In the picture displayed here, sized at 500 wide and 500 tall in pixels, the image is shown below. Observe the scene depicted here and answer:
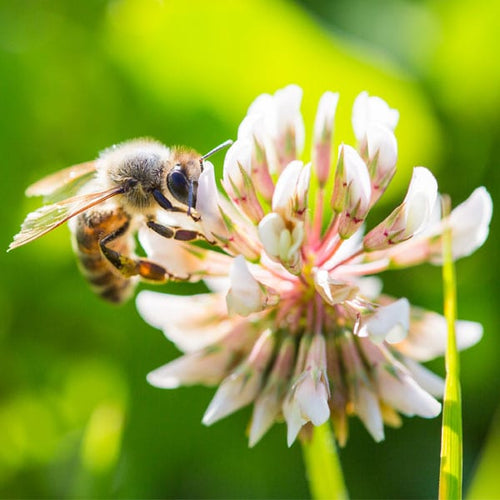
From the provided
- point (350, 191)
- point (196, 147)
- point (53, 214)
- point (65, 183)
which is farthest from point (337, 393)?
point (196, 147)

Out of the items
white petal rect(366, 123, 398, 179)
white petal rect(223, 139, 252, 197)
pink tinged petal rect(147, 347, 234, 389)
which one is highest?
white petal rect(366, 123, 398, 179)

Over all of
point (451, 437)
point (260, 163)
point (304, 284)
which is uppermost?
point (260, 163)

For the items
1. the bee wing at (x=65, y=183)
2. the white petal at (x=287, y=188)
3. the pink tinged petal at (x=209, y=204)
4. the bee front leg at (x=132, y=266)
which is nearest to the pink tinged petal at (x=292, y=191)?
the white petal at (x=287, y=188)

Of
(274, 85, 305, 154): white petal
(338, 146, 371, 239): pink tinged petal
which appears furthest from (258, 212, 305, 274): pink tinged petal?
(274, 85, 305, 154): white petal

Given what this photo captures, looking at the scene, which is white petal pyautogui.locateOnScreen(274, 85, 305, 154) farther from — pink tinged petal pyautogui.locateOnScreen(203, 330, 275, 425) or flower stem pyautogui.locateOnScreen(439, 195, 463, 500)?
flower stem pyautogui.locateOnScreen(439, 195, 463, 500)

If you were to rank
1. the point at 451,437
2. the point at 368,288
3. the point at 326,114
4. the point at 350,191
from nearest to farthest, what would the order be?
the point at 451,437, the point at 350,191, the point at 326,114, the point at 368,288

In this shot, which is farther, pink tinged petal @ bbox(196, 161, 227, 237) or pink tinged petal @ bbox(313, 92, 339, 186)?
pink tinged petal @ bbox(313, 92, 339, 186)

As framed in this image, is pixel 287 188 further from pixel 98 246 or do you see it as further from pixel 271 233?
pixel 98 246
